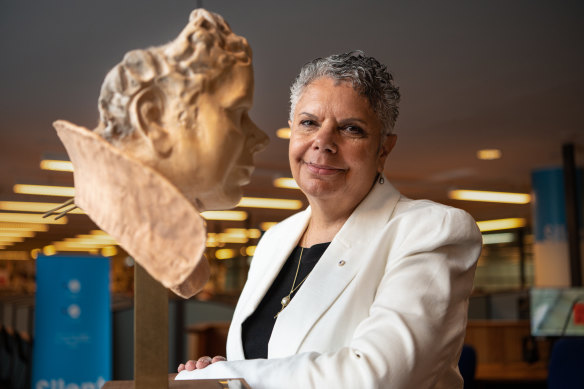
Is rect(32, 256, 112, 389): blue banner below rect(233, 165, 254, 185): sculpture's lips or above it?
below

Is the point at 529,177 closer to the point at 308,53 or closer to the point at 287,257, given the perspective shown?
the point at 308,53

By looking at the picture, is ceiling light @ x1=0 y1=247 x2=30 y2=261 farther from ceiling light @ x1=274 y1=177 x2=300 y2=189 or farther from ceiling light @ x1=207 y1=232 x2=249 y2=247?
ceiling light @ x1=274 y1=177 x2=300 y2=189

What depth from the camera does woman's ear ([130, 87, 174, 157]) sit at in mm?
919

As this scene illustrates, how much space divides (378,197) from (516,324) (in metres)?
6.73

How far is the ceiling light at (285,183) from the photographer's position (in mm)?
10345

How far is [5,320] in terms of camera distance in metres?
8.52

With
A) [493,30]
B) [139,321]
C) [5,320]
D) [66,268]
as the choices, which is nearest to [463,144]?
[493,30]

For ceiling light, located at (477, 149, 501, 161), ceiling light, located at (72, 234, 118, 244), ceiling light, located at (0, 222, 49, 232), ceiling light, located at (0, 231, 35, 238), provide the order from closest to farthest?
ceiling light, located at (477, 149, 501, 161), ceiling light, located at (0, 222, 49, 232), ceiling light, located at (0, 231, 35, 238), ceiling light, located at (72, 234, 118, 244)

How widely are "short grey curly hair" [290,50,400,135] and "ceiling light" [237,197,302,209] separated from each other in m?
11.0

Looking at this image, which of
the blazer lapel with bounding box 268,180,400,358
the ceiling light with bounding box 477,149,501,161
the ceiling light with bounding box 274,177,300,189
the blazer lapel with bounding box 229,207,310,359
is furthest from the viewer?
the ceiling light with bounding box 274,177,300,189

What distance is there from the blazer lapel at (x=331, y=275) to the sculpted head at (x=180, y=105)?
50cm

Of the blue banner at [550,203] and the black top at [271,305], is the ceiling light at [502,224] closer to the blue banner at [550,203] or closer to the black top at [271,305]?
the blue banner at [550,203]

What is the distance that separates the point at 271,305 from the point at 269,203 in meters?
11.5

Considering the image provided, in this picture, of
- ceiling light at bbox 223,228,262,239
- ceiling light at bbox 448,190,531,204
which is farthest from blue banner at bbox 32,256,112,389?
ceiling light at bbox 223,228,262,239
